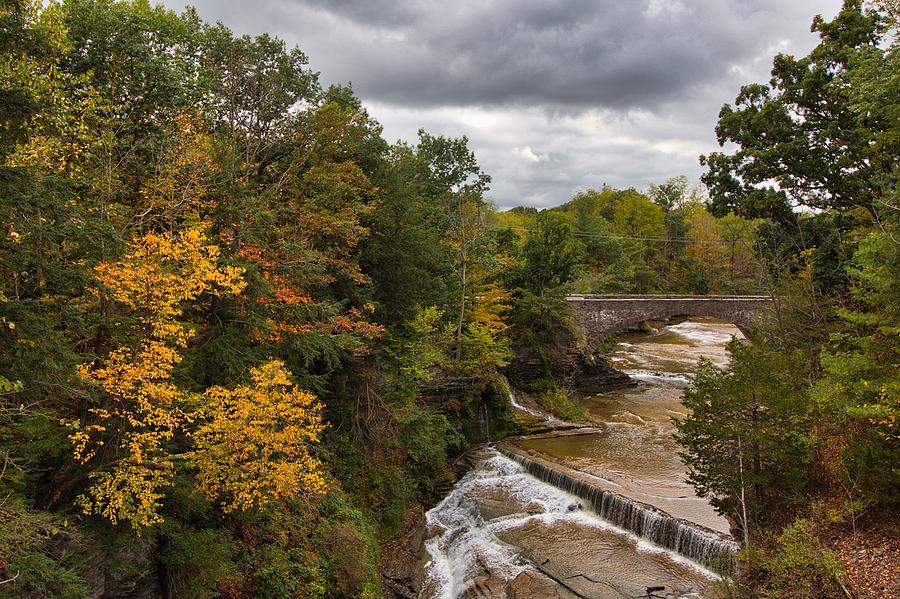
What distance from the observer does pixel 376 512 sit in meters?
16.2

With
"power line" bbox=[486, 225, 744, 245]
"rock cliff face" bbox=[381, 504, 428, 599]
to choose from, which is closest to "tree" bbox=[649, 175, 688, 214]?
"power line" bbox=[486, 225, 744, 245]

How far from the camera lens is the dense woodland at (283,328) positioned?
328 inches

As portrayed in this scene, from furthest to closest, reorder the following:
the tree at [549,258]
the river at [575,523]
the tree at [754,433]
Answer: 1. the tree at [549,258]
2. the river at [575,523]
3. the tree at [754,433]

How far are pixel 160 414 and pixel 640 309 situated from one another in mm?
32788

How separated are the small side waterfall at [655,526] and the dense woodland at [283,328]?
1366 millimetres

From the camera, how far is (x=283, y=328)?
1357cm

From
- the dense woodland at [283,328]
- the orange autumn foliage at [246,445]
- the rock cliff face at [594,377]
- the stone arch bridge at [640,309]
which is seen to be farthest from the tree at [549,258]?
the orange autumn foliage at [246,445]

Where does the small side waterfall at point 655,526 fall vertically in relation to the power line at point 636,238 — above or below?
below

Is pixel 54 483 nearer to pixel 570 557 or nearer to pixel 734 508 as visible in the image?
pixel 570 557

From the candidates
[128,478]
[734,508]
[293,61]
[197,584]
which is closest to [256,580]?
[197,584]

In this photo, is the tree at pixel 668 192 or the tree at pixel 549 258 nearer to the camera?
the tree at pixel 549 258

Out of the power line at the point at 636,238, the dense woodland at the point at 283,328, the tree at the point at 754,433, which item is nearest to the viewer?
the dense woodland at the point at 283,328

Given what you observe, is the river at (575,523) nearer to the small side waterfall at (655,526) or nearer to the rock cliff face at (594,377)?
the small side waterfall at (655,526)

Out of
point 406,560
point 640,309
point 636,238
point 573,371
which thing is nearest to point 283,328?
point 406,560
